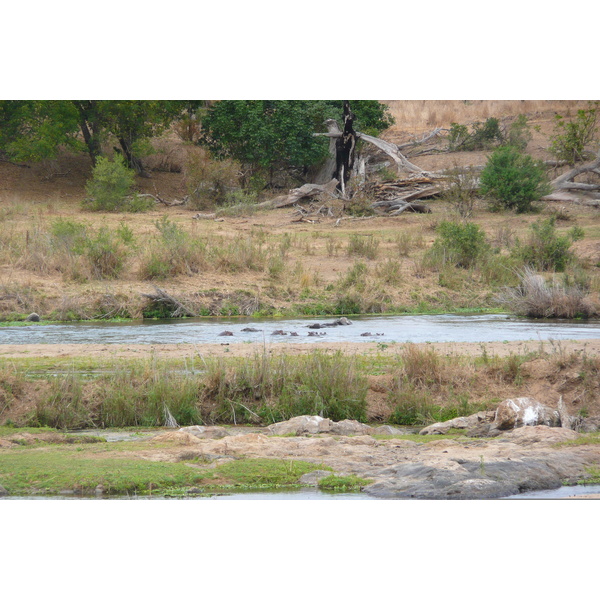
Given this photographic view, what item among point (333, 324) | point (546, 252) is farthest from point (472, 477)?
point (546, 252)

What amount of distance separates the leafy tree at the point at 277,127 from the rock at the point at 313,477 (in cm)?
2958

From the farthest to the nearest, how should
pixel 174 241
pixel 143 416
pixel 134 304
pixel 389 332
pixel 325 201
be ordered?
pixel 325 201 < pixel 174 241 < pixel 134 304 < pixel 389 332 < pixel 143 416

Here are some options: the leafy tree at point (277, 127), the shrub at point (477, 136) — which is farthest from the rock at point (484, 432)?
the shrub at point (477, 136)

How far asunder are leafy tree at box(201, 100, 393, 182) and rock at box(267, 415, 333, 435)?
90.7 ft

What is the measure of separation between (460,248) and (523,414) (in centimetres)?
1306

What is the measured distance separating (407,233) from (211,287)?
8496 millimetres

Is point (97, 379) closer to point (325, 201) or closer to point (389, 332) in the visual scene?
point (389, 332)

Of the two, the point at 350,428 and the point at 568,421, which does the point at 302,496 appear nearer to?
the point at 350,428

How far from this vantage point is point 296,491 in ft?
26.4

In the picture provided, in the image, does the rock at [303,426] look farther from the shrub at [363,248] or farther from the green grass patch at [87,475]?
the shrub at [363,248]

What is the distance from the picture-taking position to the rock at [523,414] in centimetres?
1017

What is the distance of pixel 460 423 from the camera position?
10492 millimetres

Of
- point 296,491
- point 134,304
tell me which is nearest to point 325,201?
point 134,304

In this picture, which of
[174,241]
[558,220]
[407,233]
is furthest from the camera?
[558,220]
